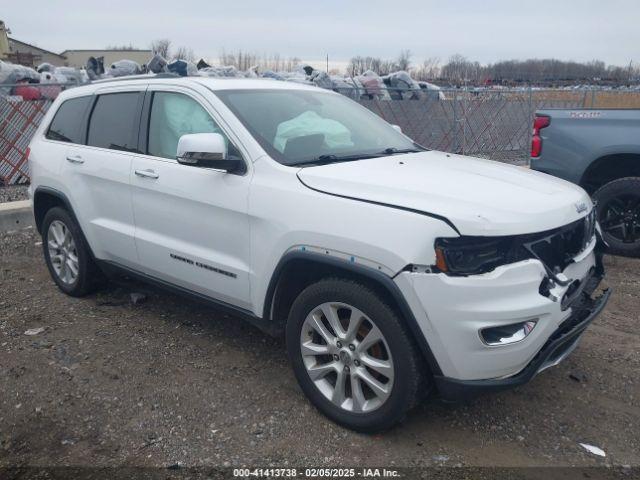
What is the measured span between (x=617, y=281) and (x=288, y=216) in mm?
3869

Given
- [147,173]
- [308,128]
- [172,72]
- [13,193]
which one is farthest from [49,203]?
[172,72]

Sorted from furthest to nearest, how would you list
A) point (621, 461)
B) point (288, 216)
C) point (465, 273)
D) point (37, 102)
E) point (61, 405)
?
point (37, 102), point (61, 405), point (288, 216), point (621, 461), point (465, 273)

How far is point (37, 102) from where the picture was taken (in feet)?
34.7

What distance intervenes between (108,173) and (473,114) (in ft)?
39.9

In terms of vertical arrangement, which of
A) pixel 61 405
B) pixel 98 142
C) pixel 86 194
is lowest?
pixel 61 405

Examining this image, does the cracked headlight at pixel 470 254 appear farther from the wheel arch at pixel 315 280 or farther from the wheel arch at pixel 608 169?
the wheel arch at pixel 608 169

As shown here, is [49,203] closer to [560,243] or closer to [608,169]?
[560,243]

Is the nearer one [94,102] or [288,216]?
[288,216]

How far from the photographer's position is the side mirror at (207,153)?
341 centimetres

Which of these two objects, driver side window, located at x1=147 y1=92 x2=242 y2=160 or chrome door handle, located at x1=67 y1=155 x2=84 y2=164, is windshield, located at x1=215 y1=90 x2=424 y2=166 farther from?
chrome door handle, located at x1=67 y1=155 x2=84 y2=164

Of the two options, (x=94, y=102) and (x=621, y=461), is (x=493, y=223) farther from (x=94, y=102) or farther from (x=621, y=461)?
(x=94, y=102)

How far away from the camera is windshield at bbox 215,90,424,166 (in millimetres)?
3662

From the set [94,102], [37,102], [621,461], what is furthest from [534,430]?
[37,102]

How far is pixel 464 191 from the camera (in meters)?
3.05
